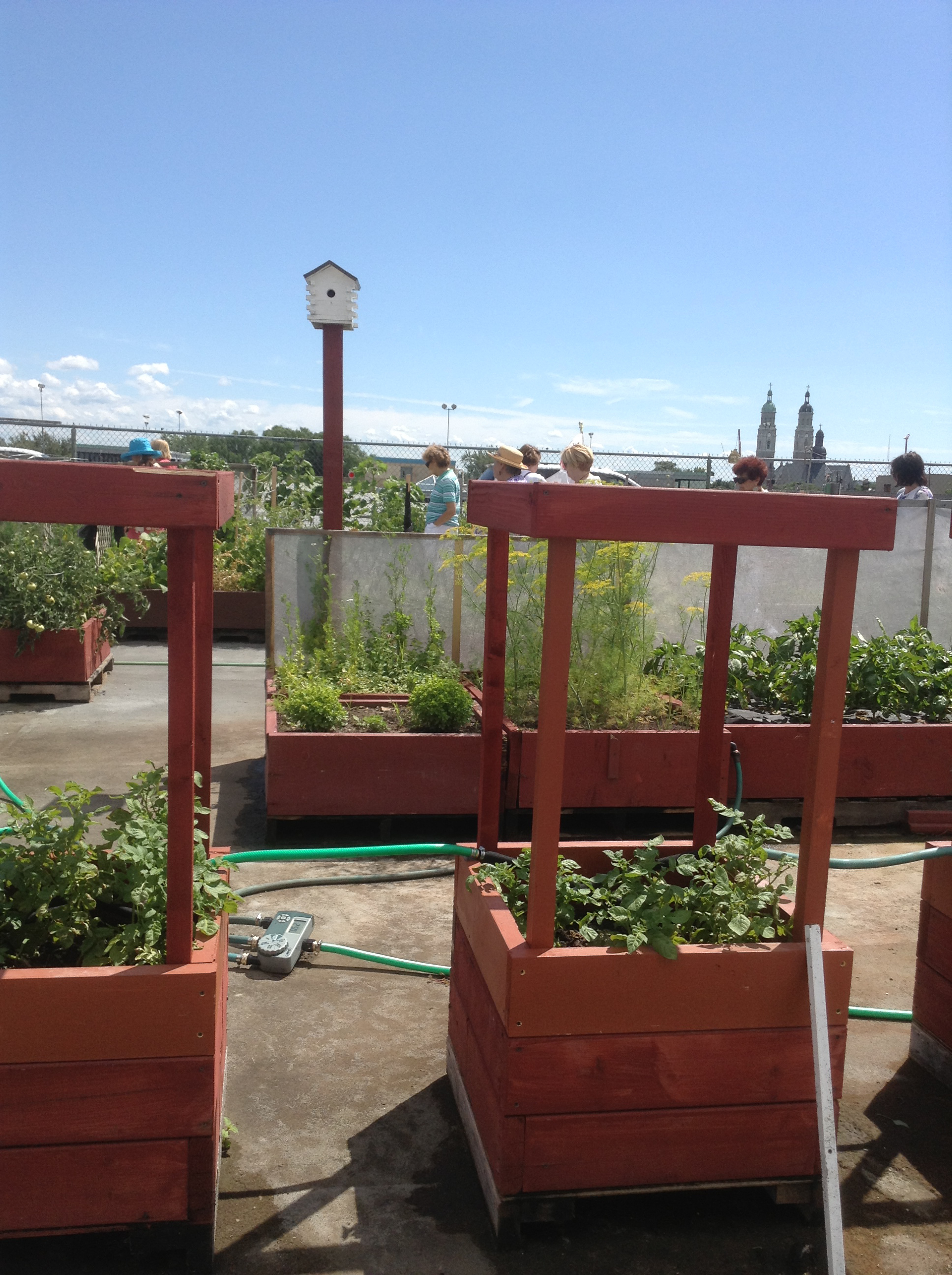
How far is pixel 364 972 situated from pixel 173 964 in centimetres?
170

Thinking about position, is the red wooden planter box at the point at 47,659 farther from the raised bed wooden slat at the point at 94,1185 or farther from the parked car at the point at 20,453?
the parked car at the point at 20,453

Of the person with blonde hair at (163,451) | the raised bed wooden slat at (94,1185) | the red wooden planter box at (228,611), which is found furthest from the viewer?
the red wooden planter box at (228,611)

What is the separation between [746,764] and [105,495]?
4.32 meters

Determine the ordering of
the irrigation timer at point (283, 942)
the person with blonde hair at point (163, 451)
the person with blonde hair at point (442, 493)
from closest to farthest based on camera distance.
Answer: the irrigation timer at point (283, 942) → the person with blonde hair at point (442, 493) → the person with blonde hair at point (163, 451)

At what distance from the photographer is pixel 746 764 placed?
573 centimetres

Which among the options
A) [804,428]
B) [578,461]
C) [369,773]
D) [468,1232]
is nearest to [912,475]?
[578,461]

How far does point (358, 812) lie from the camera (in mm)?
5395

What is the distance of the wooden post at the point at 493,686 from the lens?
10.1ft

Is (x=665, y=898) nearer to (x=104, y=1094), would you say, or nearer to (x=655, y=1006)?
(x=655, y=1006)

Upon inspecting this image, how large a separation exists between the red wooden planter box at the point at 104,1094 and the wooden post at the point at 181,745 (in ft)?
0.32

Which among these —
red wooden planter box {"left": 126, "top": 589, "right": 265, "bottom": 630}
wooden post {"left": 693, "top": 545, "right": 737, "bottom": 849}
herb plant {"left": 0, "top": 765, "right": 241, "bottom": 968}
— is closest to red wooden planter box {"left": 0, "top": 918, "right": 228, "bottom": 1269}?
herb plant {"left": 0, "top": 765, "right": 241, "bottom": 968}

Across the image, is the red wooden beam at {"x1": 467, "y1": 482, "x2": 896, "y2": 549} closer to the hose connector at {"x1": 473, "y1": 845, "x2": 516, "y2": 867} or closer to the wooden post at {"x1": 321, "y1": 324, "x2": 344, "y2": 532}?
the hose connector at {"x1": 473, "y1": 845, "x2": 516, "y2": 867}

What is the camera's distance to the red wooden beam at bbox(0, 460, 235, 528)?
2174 millimetres

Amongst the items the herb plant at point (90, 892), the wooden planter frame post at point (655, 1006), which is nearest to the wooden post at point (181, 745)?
the herb plant at point (90, 892)
